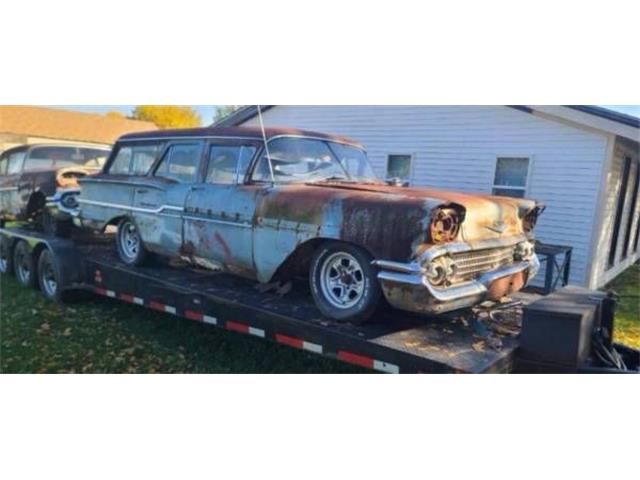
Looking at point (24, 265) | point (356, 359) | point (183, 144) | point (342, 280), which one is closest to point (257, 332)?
point (342, 280)

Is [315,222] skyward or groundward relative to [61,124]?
groundward

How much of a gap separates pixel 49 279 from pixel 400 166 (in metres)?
5.26

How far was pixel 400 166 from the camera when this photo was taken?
26.9 ft

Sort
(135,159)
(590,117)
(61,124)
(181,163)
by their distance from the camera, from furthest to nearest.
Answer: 1. (590,117)
2. (61,124)
3. (135,159)
4. (181,163)

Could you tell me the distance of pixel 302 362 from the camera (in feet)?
13.4

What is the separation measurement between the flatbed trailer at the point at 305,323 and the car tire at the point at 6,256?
219 cm

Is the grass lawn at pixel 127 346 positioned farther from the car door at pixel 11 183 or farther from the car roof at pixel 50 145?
the car door at pixel 11 183

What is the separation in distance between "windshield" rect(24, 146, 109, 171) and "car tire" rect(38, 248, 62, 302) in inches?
77.4

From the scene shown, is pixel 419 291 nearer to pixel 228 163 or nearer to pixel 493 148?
pixel 228 163

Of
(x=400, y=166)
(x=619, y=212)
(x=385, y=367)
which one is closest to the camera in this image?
(x=385, y=367)

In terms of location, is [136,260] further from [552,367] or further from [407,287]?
[552,367]

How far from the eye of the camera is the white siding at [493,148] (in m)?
6.76

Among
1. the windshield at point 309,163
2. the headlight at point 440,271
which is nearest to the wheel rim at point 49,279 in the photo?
the windshield at point 309,163

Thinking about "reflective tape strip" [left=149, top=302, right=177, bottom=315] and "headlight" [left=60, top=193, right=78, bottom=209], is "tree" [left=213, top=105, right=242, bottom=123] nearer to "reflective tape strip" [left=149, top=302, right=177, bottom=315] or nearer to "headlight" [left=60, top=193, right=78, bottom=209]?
"reflective tape strip" [left=149, top=302, right=177, bottom=315]
